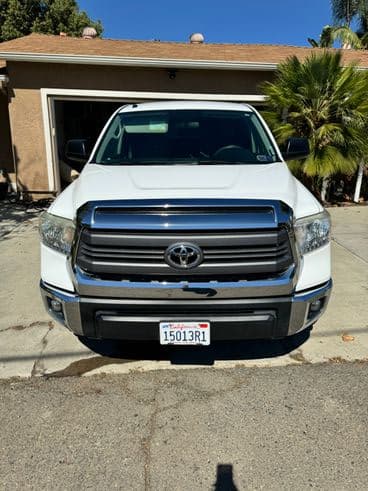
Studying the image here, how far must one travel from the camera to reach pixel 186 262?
8.41 ft

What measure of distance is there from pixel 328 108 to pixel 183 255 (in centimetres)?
703

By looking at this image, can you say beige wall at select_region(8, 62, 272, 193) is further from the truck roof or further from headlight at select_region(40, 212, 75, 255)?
headlight at select_region(40, 212, 75, 255)

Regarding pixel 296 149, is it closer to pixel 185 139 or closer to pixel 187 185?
pixel 185 139

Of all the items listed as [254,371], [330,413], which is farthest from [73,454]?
[330,413]

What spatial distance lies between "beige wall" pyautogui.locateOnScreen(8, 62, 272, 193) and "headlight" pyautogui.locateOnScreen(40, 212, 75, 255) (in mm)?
7208

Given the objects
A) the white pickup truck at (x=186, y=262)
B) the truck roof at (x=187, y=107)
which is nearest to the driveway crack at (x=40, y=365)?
the white pickup truck at (x=186, y=262)

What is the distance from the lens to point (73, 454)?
2475mm

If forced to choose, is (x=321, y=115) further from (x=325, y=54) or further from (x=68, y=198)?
(x=68, y=198)

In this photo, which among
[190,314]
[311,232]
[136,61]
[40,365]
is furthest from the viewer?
[136,61]

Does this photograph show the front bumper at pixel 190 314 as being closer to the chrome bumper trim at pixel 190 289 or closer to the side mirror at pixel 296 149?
the chrome bumper trim at pixel 190 289

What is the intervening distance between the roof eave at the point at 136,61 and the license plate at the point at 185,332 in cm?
771

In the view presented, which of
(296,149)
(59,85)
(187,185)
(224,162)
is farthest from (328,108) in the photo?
(187,185)

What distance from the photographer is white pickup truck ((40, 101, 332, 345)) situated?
8.46 feet

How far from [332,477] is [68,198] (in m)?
2.53
